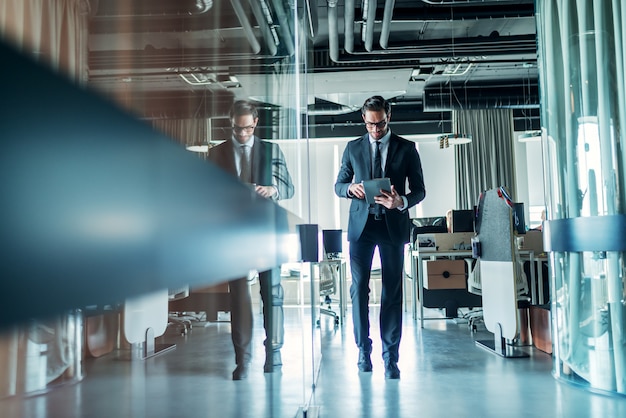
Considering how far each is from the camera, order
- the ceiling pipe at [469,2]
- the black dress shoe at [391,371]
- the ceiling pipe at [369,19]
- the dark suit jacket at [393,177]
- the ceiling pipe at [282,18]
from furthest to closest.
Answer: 1. the ceiling pipe at [469,2]
2. the ceiling pipe at [369,19]
3. the dark suit jacket at [393,177]
4. the black dress shoe at [391,371]
5. the ceiling pipe at [282,18]

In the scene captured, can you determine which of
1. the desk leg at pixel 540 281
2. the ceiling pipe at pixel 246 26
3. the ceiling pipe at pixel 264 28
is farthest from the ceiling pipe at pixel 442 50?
the ceiling pipe at pixel 246 26

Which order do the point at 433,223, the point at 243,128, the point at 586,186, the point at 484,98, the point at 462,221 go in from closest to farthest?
the point at 243,128, the point at 586,186, the point at 462,221, the point at 433,223, the point at 484,98

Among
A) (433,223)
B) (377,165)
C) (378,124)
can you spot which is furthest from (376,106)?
(433,223)

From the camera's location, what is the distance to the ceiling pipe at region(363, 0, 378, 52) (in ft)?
16.2

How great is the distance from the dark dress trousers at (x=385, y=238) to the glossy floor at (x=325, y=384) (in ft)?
0.82

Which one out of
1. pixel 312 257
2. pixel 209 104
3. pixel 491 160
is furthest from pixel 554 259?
pixel 491 160

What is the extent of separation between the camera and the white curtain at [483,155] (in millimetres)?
9211

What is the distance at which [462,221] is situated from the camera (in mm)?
5355

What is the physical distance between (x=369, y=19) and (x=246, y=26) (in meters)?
5.01

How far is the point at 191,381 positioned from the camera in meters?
0.33

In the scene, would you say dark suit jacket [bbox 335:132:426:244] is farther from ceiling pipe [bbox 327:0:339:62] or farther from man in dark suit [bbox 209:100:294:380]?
ceiling pipe [bbox 327:0:339:62]

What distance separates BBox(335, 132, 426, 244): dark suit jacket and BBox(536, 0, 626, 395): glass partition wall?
64 centimetres

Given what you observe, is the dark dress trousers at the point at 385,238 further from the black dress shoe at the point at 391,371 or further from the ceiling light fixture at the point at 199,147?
the ceiling light fixture at the point at 199,147

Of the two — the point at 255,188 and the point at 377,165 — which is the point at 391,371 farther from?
the point at 255,188
